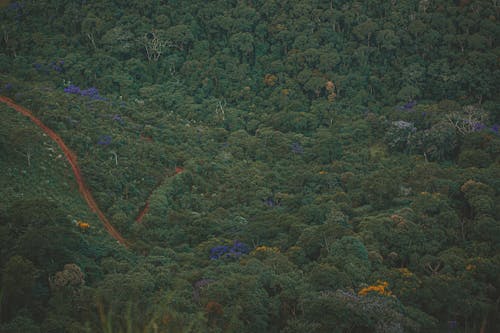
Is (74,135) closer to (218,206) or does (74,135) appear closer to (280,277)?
(218,206)

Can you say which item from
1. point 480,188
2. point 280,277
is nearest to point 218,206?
point 280,277

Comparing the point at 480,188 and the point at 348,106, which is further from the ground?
the point at 480,188

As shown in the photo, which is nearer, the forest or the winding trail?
the forest

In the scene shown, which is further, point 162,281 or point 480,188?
point 480,188

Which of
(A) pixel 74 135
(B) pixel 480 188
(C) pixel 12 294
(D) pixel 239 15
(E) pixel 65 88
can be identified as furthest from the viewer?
(D) pixel 239 15

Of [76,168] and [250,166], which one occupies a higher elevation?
[76,168]

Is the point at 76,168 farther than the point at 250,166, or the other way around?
the point at 250,166
